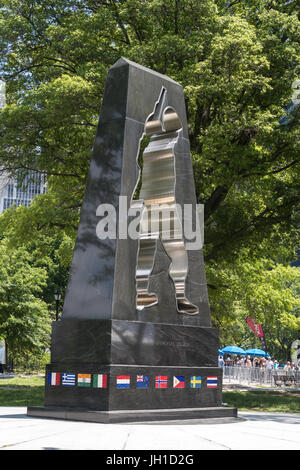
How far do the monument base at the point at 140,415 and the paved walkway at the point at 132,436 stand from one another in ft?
0.65

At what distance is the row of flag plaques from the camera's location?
30.5 ft

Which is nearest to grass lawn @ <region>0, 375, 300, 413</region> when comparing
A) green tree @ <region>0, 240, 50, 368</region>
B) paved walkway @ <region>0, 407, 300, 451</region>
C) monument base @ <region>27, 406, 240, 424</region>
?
monument base @ <region>27, 406, 240, 424</region>

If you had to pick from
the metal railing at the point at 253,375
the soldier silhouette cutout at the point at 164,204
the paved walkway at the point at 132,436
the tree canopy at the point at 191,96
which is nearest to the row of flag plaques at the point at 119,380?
the paved walkway at the point at 132,436

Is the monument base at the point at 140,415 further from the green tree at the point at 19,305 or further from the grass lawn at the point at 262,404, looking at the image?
the green tree at the point at 19,305

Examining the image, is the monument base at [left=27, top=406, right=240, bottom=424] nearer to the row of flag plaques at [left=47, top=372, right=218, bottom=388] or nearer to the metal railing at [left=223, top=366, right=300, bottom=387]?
the row of flag plaques at [left=47, top=372, right=218, bottom=388]

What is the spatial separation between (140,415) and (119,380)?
596 millimetres

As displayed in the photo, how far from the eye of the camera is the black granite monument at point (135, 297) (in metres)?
9.45

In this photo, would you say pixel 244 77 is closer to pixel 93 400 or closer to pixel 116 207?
pixel 116 207

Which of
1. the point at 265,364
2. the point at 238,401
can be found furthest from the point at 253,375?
the point at 238,401

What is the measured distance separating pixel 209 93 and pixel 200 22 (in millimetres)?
2291

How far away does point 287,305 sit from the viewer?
28.8 meters

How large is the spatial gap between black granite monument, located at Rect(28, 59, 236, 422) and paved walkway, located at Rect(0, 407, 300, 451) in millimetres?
632

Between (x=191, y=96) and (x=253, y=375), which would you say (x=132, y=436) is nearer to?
(x=191, y=96)

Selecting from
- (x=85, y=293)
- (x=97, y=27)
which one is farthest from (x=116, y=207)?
(x=97, y=27)
